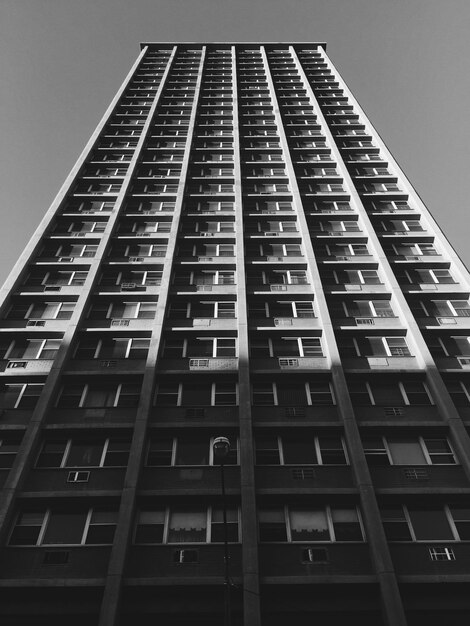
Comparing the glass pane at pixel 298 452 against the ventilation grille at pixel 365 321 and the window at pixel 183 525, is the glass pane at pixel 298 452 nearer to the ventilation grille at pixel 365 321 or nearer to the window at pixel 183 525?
the window at pixel 183 525

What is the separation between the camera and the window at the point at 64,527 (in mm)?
17781

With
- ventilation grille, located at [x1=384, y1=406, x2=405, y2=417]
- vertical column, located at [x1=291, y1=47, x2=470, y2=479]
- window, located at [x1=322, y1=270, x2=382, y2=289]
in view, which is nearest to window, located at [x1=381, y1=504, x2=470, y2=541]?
vertical column, located at [x1=291, y1=47, x2=470, y2=479]

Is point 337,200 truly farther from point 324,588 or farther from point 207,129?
point 324,588

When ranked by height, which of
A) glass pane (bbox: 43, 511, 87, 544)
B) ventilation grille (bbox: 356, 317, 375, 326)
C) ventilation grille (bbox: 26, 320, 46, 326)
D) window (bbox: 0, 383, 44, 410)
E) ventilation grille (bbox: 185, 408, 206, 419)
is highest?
ventilation grille (bbox: 356, 317, 375, 326)

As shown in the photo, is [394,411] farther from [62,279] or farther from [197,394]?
[62,279]

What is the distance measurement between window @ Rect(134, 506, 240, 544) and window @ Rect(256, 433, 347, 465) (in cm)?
285

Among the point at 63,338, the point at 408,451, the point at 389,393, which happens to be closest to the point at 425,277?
the point at 389,393

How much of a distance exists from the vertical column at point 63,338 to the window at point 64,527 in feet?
2.62

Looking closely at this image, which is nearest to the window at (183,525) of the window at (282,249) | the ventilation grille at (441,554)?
the ventilation grille at (441,554)

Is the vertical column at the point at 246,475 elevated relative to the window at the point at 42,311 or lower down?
lower down

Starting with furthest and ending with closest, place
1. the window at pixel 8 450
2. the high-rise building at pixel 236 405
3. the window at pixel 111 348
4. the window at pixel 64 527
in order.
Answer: the window at pixel 111 348
the window at pixel 8 450
the window at pixel 64 527
the high-rise building at pixel 236 405

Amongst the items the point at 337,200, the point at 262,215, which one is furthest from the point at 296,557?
the point at 337,200

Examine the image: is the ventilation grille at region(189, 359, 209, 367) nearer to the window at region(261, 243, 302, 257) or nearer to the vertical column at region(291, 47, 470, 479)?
the vertical column at region(291, 47, 470, 479)

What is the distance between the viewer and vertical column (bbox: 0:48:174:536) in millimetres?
18422
